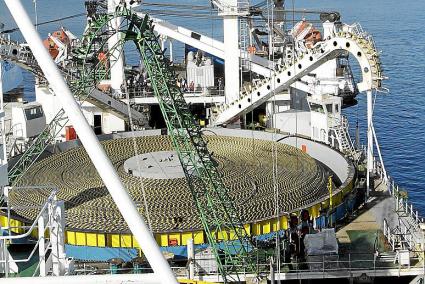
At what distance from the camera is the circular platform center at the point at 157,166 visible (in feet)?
115

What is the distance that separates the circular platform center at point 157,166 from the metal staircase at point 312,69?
6.41 metres

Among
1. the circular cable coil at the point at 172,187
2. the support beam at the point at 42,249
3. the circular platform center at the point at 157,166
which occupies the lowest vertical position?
the circular cable coil at the point at 172,187

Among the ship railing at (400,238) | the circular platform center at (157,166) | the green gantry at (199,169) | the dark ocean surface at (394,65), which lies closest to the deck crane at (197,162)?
the green gantry at (199,169)

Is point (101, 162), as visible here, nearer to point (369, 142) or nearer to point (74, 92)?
point (369, 142)

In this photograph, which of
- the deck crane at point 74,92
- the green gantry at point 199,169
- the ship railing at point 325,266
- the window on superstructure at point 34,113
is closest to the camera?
the ship railing at point 325,266

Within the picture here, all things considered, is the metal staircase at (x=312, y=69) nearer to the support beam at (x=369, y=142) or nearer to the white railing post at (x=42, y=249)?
the support beam at (x=369, y=142)

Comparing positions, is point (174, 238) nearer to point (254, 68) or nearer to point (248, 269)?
point (248, 269)

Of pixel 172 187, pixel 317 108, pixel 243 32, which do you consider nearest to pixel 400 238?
pixel 172 187

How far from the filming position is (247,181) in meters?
34.9

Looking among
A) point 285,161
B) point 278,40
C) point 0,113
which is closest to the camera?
point 0,113

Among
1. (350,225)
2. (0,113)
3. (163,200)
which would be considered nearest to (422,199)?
(350,225)

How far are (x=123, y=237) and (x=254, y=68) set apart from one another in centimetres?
2697

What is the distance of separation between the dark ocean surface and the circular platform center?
64.5 feet

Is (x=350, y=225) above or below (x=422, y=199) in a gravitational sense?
above
